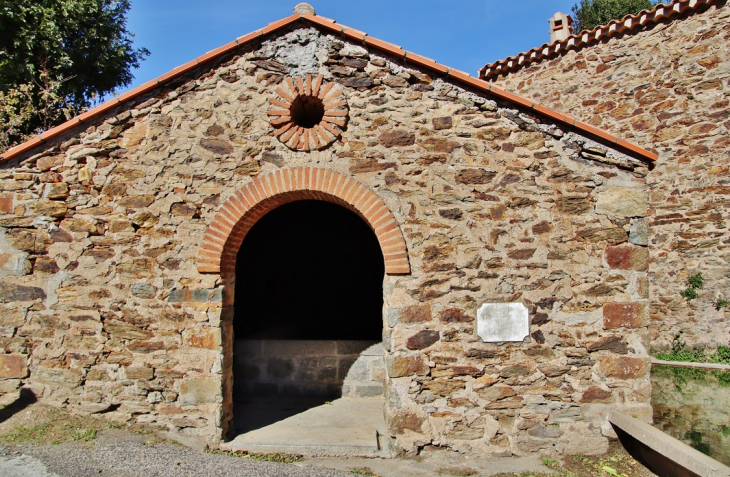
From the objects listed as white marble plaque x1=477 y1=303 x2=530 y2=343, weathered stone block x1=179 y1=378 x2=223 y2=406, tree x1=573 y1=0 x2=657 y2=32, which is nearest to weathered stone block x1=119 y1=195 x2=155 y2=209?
weathered stone block x1=179 y1=378 x2=223 y2=406

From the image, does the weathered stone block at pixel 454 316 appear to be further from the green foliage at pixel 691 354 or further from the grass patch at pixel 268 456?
the green foliage at pixel 691 354

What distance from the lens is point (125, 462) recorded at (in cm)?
427

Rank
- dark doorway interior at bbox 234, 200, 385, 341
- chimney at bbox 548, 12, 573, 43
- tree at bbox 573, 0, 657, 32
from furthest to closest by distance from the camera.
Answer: tree at bbox 573, 0, 657, 32 → chimney at bbox 548, 12, 573, 43 → dark doorway interior at bbox 234, 200, 385, 341

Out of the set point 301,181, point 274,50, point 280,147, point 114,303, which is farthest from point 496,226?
point 114,303

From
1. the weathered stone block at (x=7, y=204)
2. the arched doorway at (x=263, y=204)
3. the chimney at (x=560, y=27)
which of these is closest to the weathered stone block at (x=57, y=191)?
the weathered stone block at (x=7, y=204)

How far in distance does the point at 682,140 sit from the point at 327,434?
298 inches

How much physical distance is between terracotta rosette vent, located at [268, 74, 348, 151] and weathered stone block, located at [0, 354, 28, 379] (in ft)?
11.7

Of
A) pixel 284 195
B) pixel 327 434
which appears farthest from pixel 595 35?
pixel 327 434

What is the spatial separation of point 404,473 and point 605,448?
201cm

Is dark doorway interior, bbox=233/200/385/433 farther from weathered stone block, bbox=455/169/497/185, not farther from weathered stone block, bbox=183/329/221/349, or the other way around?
weathered stone block, bbox=455/169/497/185

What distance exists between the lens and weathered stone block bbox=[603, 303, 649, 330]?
15.9ft

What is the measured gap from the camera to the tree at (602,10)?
20.1 metres

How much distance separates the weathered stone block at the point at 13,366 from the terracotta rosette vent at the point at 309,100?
11.7 feet

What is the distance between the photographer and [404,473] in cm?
A: 450
